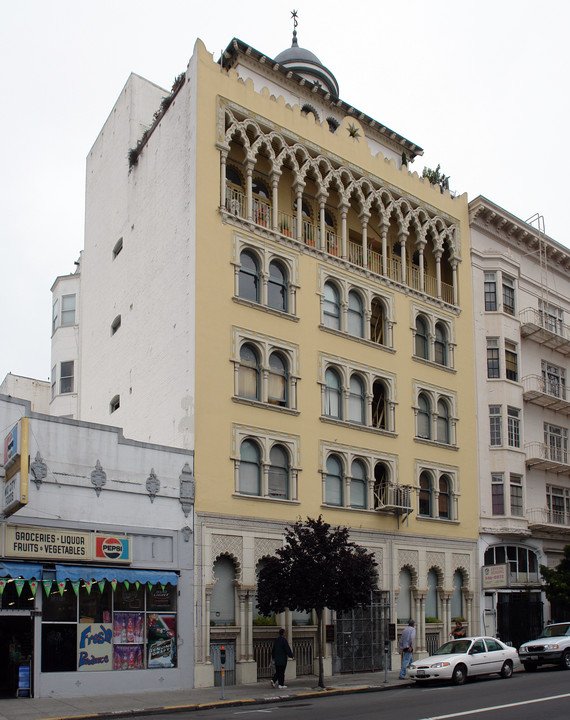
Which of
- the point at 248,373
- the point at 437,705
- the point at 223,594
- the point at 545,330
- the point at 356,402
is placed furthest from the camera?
the point at 545,330

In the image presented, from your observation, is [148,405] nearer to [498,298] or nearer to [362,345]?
[362,345]

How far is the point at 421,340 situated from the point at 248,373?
10.3 meters

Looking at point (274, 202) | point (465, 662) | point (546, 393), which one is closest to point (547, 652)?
point (465, 662)

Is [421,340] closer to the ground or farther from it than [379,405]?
farther from it

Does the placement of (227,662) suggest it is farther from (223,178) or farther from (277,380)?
(223,178)

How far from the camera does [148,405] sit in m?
31.5

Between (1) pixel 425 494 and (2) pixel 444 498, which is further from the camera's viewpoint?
(2) pixel 444 498

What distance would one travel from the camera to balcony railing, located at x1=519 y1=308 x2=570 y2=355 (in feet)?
138

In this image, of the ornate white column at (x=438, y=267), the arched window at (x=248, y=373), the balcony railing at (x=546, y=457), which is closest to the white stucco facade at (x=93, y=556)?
the arched window at (x=248, y=373)

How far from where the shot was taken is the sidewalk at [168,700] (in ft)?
67.4

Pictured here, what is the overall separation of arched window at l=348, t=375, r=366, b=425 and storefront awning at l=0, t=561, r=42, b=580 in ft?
46.7

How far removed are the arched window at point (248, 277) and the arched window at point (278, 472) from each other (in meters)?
5.49

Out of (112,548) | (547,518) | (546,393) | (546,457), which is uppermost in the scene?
(546,393)

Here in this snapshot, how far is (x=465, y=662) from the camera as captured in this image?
25.9 m
